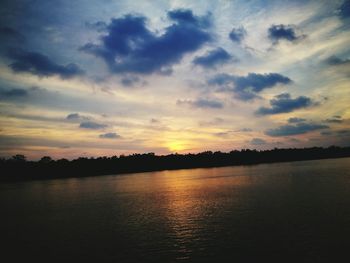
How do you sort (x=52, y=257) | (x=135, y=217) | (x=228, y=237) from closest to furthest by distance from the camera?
(x=52, y=257), (x=228, y=237), (x=135, y=217)

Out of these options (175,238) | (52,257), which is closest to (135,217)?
(175,238)

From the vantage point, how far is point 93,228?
38188 mm

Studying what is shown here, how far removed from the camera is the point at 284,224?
33.0 metres

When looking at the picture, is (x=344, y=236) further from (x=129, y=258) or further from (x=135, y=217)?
(x=135, y=217)

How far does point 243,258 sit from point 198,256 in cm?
381

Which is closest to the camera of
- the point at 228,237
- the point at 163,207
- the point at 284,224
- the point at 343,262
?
the point at 343,262

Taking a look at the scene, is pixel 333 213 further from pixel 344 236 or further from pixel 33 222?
pixel 33 222

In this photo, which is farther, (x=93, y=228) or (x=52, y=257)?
(x=93, y=228)

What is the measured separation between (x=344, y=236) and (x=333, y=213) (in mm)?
10792

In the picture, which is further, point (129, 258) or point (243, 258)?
point (129, 258)

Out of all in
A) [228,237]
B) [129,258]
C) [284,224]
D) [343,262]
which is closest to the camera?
[343,262]

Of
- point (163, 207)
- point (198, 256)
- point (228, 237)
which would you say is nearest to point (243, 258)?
point (198, 256)

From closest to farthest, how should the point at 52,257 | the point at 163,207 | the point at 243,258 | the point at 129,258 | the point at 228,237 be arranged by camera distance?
the point at 243,258
the point at 129,258
the point at 52,257
the point at 228,237
the point at 163,207

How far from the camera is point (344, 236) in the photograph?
27016 mm
